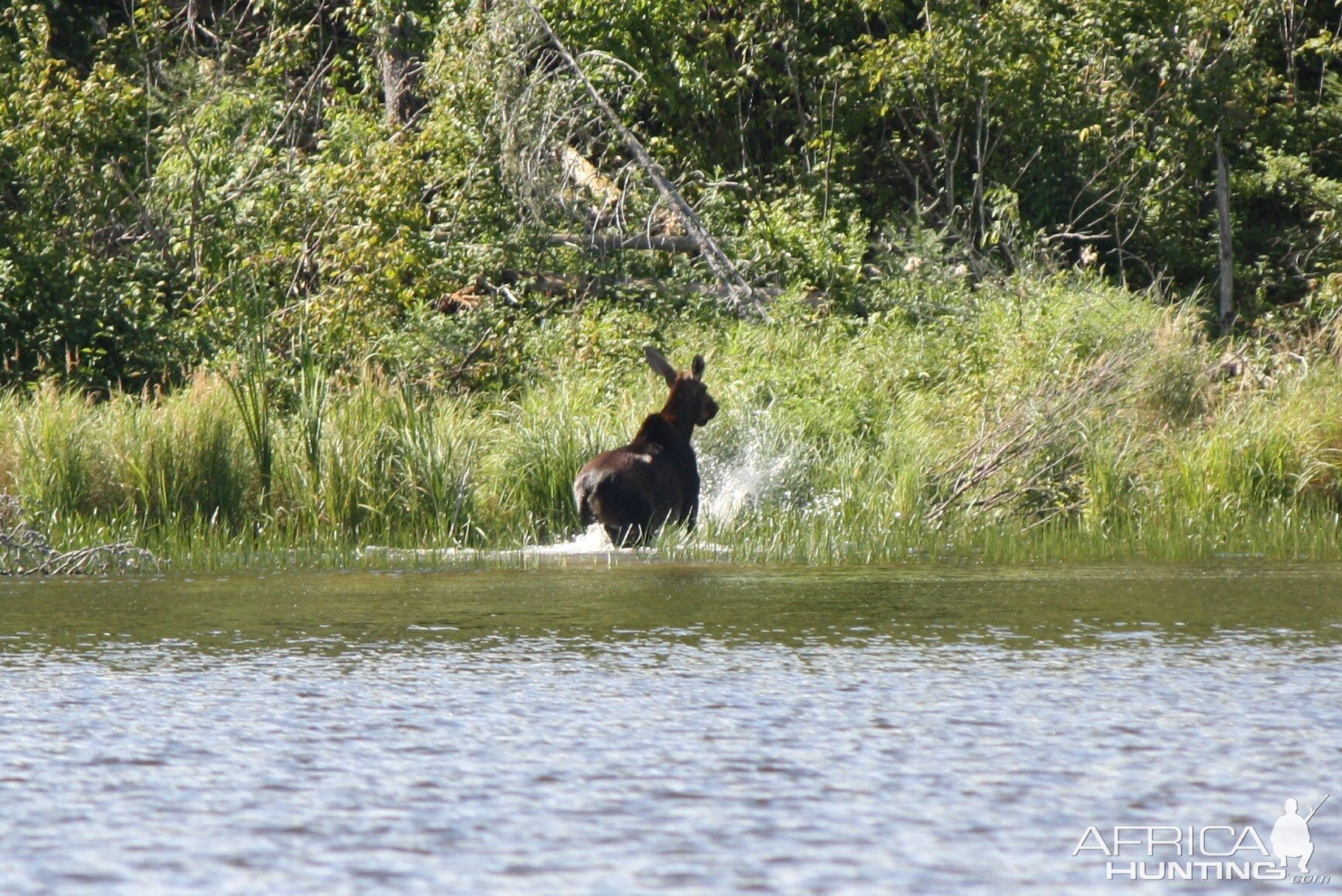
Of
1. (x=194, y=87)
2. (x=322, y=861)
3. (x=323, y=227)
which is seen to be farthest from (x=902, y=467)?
(x=194, y=87)

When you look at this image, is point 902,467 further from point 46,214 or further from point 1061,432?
point 46,214

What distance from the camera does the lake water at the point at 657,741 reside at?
3750 millimetres

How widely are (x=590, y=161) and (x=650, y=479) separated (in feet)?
31.6

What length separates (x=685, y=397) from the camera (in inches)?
462

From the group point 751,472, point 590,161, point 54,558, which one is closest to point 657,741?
point 54,558

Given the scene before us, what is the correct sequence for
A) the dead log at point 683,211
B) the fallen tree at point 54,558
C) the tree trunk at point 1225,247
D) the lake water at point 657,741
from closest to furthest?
the lake water at point 657,741 → the fallen tree at point 54,558 → the dead log at point 683,211 → the tree trunk at point 1225,247

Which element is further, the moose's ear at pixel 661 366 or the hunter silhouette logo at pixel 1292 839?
the moose's ear at pixel 661 366

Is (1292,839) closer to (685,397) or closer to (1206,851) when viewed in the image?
(1206,851)

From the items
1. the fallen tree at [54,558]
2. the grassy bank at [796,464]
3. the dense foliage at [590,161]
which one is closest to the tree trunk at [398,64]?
the dense foliage at [590,161]

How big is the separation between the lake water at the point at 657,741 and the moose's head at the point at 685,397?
11.6ft

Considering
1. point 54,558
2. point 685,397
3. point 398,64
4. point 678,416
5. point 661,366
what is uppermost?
point 398,64

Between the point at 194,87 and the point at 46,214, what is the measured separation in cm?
296

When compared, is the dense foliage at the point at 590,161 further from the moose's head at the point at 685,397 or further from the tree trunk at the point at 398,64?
the moose's head at the point at 685,397

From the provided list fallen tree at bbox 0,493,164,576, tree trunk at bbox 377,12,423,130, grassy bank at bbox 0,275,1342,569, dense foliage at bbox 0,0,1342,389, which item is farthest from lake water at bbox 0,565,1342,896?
tree trunk at bbox 377,12,423,130
